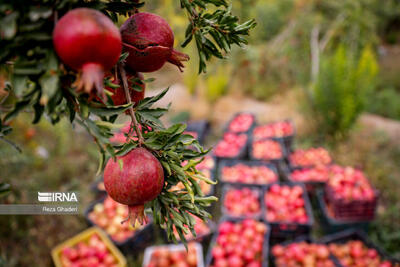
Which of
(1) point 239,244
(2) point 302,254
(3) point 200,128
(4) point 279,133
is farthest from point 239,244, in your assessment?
(3) point 200,128

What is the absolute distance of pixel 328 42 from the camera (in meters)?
7.66

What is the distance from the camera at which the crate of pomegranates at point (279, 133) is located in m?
4.95

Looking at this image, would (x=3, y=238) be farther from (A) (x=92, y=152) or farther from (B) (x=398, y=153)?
(B) (x=398, y=153)

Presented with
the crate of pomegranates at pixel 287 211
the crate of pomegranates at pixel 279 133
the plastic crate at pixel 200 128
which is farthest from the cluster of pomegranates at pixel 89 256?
the crate of pomegranates at pixel 279 133

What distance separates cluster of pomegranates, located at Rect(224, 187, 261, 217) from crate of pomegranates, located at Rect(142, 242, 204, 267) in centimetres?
78

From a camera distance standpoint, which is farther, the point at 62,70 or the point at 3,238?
the point at 3,238

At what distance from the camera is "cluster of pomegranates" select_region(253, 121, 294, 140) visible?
5.02m

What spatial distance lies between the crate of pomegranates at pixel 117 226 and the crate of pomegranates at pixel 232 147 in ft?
5.82

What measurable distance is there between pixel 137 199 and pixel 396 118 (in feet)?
23.8

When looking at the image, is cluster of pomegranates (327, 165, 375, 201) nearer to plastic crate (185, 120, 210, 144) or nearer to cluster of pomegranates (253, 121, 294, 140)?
cluster of pomegranates (253, 121, 294, 140)

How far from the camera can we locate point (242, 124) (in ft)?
18.0

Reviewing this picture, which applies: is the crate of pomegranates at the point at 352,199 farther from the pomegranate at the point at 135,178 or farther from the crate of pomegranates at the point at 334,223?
the pomegranate at the point at 135,178

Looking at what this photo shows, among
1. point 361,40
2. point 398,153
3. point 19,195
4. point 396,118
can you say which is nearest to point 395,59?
point 361,40

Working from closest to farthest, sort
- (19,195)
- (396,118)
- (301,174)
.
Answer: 1. (19,195)
2. (301,174)
3. (396,118)
